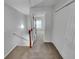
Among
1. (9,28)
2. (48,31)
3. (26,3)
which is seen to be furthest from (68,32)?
(48,31)

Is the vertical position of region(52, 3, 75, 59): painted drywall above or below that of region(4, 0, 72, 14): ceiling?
below

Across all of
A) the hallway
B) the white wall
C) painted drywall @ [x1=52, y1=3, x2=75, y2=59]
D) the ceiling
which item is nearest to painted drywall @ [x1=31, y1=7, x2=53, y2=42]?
the hallway

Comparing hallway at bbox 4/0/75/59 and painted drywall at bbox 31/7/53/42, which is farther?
painted drywall at bbox 31/7/53/42

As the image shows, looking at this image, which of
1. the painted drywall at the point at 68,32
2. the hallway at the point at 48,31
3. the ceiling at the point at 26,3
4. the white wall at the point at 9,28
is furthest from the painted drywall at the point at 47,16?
the painted drywall at the point at 68,32

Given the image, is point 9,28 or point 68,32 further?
point 9,28

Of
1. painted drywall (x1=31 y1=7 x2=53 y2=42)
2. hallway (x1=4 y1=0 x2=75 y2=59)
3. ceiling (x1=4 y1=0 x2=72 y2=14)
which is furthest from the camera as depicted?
painted drywall (x1=31 y1=7 x2=53 y2=42)

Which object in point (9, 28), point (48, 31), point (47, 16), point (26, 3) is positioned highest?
point (26, 3)

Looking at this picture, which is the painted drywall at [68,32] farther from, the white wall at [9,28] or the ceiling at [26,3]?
the white wall at [9,28]

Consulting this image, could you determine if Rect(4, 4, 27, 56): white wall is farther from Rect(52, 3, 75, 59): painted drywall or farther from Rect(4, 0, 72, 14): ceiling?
Rect(52, 3, 75, 59): painted drywall

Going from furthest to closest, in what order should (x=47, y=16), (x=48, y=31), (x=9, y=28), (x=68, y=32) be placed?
(x=48, y=31) < (x=47, y=16) < (x=9, y=28) < (x=68, y=32)

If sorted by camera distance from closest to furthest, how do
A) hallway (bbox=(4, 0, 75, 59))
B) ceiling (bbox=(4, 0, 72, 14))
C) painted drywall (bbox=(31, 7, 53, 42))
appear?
A: hallway (bbox=(4, 0, 75, 59))
ceiling (bbox=(4, 0, 72, 14))
painted drywall (bbox=(31, 7, 53, 42))

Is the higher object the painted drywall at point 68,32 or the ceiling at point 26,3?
the ceiling at point 26,3

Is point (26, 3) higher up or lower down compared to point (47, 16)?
higher up

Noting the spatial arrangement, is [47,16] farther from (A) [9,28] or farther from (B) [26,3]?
(A) [9,28]
